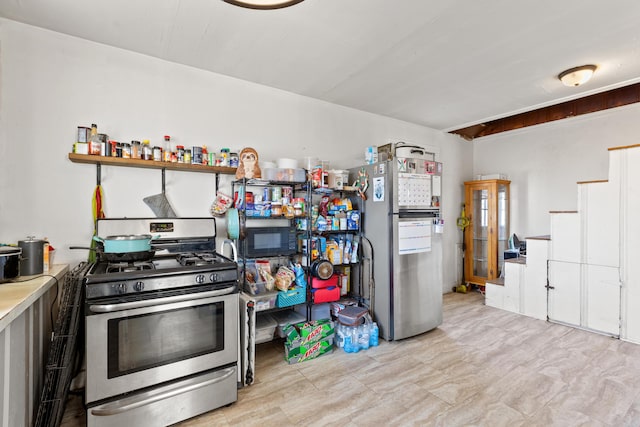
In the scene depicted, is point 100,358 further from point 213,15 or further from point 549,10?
point 549,10

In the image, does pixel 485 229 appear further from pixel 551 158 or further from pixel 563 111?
pixel 563 111

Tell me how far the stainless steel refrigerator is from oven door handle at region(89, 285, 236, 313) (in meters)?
1.64

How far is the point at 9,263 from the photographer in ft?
5.31

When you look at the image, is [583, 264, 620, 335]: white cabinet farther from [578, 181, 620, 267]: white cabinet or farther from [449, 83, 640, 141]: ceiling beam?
[449, 83, 640, 141]: ceiling beam

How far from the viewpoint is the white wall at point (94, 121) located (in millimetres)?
2154

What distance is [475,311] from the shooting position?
13.2ft

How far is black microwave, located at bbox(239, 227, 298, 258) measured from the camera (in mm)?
2729

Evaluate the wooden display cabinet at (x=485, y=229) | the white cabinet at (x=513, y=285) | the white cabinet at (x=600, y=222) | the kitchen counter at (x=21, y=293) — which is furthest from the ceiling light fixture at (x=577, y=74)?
the kitchen counter at (x=21, y=293)

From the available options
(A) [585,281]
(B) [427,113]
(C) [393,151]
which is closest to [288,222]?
(C) [393,151]

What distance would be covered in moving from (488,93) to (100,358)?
4201 millimetres

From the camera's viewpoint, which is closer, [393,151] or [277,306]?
[277,306]

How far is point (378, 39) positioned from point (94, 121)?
7.59 feet

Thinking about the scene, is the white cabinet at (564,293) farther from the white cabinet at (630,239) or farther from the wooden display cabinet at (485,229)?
the wooden display cabinet at (485,229)

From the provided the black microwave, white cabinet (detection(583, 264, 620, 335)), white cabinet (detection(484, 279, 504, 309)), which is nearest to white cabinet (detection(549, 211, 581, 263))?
white cabinet (detection(583, 264, 620, 335))
